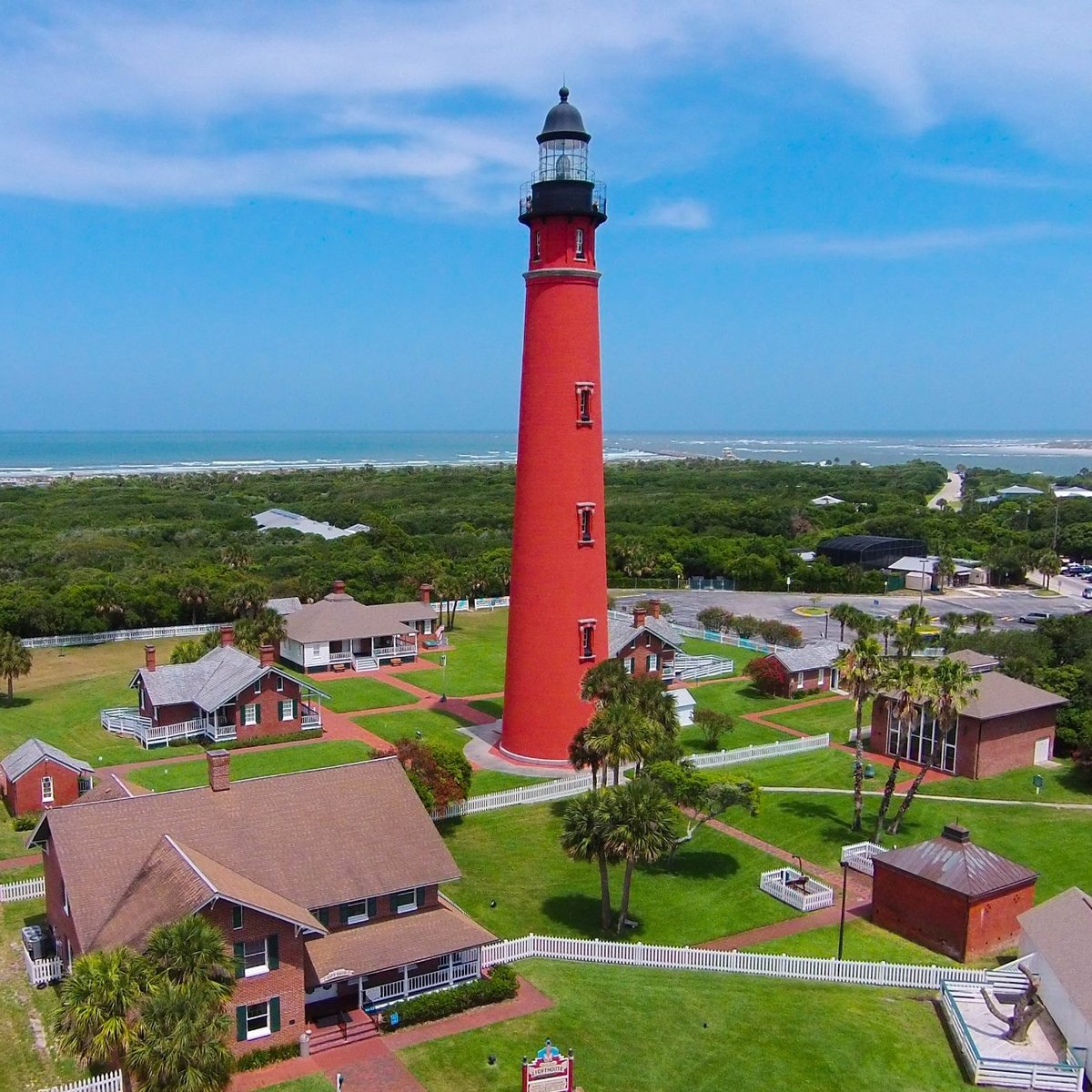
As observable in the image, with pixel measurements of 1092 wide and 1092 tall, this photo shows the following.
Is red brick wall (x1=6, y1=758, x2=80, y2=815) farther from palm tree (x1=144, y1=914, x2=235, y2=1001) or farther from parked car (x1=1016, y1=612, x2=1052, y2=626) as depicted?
parked car (x1=1016, y1=612, x2=1052, y2=626)

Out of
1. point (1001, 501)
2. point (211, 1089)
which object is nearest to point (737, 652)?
point (211, 1089)

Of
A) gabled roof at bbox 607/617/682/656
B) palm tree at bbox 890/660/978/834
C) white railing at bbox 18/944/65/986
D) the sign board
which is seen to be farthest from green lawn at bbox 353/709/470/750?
the sign board

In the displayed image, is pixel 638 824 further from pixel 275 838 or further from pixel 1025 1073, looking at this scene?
pixel 1025 1073

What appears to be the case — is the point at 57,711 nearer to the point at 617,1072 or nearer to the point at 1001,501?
the point at 617,1072

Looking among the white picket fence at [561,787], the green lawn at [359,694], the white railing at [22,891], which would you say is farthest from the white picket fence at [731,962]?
the green lawn at [359,694]

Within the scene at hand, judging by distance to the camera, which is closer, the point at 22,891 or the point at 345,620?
the point at 22,891

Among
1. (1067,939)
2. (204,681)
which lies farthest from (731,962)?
(204,681)
